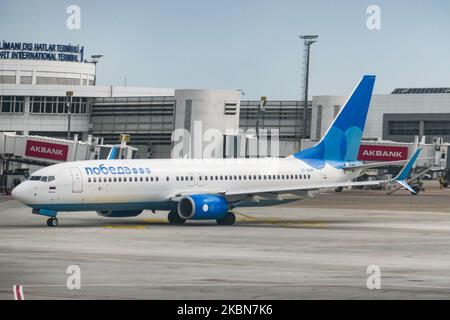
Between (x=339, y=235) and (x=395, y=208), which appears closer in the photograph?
(x=339, y=235)

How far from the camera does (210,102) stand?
14200 centimetres

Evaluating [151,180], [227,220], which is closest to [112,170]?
[151,180]

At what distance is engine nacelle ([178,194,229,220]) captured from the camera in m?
67.9

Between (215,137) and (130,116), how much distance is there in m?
38.4

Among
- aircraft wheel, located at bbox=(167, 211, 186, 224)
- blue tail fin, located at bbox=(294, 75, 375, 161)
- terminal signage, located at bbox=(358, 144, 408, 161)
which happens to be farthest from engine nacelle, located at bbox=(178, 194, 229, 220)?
terminal signage, located at bbox=(358, 144, 408, 161)

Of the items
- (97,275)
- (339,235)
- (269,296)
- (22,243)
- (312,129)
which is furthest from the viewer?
(312,129)

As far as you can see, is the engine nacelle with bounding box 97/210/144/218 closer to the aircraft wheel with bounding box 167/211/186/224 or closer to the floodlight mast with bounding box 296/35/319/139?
the aircraft wheel with bounding box 167/211/186/224

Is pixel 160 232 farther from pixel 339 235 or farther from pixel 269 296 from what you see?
pixel 269 296

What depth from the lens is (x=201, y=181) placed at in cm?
7069

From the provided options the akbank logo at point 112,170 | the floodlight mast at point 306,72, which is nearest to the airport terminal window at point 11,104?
the floodlight mast at point 306,72

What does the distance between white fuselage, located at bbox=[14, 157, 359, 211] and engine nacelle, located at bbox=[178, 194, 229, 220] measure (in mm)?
1175

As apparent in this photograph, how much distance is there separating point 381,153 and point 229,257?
107m

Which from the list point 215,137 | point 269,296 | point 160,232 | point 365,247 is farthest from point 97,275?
point 215,137

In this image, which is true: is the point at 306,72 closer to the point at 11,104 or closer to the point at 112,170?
the point at 11,104
